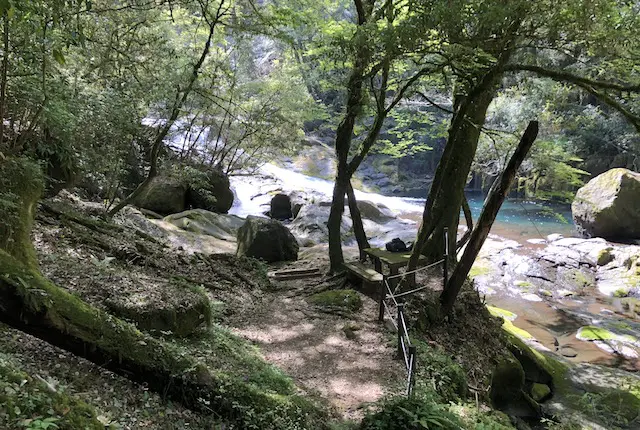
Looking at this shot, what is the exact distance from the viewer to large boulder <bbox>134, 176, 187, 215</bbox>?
15.5m

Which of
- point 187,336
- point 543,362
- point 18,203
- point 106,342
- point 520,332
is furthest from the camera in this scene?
point 520,332

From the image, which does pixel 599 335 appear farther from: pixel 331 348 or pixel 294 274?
pixel 331 348

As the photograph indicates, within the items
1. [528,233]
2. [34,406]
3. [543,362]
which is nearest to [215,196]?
[543,362]

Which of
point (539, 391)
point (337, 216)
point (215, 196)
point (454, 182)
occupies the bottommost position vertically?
point (539, 391)

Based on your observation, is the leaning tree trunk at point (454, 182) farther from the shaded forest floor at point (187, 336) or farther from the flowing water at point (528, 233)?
the flowing water at point (528, 233)

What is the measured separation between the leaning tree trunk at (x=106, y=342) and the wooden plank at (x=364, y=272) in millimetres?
4397

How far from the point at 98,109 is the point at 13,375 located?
Result: 18.8 feet

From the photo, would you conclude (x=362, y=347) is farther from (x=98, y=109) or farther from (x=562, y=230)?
(x=562, y=230)

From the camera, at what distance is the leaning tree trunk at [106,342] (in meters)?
2.84

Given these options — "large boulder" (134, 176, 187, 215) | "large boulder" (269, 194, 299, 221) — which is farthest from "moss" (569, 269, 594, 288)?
"large boulder" (134, 176, 187, 215)

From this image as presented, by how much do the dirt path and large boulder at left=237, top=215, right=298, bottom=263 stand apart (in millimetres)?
2686

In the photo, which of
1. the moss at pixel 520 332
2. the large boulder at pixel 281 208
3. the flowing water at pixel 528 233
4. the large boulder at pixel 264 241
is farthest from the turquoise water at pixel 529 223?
the large boulder at pixel 264 241

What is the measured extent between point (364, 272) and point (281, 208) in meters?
13.2

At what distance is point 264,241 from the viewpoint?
11062 millimetres
